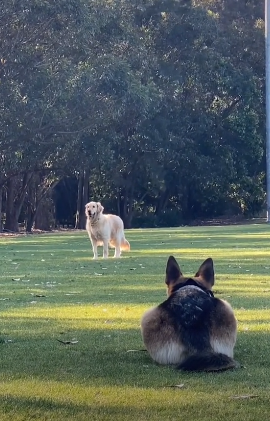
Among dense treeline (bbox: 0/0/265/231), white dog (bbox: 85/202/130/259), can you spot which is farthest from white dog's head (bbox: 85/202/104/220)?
dense treeline (bbox: 0/0/265/231)

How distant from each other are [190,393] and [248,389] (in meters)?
0.41

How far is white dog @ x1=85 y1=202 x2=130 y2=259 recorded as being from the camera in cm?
2292

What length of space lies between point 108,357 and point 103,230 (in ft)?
49.1

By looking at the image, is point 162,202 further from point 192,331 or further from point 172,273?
point 192,331

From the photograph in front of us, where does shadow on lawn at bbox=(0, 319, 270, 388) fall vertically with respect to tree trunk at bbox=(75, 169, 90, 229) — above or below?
below

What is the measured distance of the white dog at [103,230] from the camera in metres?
22.9

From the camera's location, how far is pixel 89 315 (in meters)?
10.9

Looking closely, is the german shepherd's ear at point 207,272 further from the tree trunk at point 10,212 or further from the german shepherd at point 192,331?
the tree trunk at point 10,212

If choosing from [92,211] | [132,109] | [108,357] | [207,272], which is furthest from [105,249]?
[132,109]

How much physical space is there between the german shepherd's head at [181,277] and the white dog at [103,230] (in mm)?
14473

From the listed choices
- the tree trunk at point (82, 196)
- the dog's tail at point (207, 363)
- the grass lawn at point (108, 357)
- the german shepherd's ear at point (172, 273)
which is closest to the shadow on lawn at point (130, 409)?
the grass lawn at point (108, 357)

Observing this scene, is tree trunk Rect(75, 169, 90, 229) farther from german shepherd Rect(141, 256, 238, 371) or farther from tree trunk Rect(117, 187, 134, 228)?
german shepherd Rect(141, 256, 238, 371)

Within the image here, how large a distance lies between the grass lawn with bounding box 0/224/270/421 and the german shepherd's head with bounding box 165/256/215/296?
617mm

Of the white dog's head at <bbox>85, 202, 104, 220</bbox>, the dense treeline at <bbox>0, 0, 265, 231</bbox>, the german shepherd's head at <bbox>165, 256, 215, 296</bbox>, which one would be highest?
the dense treeline at <bbox>0, 0, 265, 231</bbox>
